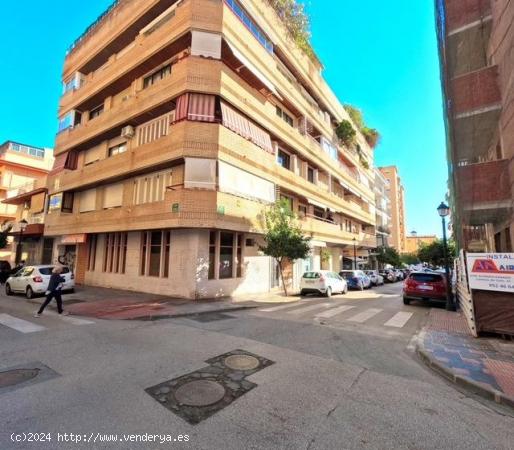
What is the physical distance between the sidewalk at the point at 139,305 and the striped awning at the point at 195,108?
8647 mm

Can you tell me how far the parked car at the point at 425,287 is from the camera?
13992 mm

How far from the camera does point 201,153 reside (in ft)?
45.2

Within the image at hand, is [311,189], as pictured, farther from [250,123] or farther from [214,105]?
[214,105]

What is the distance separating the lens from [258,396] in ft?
13.1

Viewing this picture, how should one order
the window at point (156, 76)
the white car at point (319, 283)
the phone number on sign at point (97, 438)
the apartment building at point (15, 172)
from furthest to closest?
the apartment building at point (15, 172)
the white car at point (319, 283)
the window at point (156, 76)
the phone number on sign at point (97, 438)

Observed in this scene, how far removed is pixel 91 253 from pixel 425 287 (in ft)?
66.3

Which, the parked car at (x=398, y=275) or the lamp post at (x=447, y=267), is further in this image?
the parked car at (x=398, y=275)

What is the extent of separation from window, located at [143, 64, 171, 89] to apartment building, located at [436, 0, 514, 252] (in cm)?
1355

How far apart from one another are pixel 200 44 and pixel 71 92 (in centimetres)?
1394

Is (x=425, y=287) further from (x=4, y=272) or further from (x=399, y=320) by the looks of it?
(x=4, y=272)

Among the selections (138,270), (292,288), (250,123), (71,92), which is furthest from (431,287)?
(71,92)

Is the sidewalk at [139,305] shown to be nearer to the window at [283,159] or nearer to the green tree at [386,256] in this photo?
the window at [283,159]

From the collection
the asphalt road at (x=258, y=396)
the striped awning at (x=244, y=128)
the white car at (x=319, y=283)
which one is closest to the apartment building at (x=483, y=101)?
the asphalt road at (x=258, y=396)

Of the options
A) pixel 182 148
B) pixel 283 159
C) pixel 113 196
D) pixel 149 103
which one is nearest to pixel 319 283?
pixel 283 159
